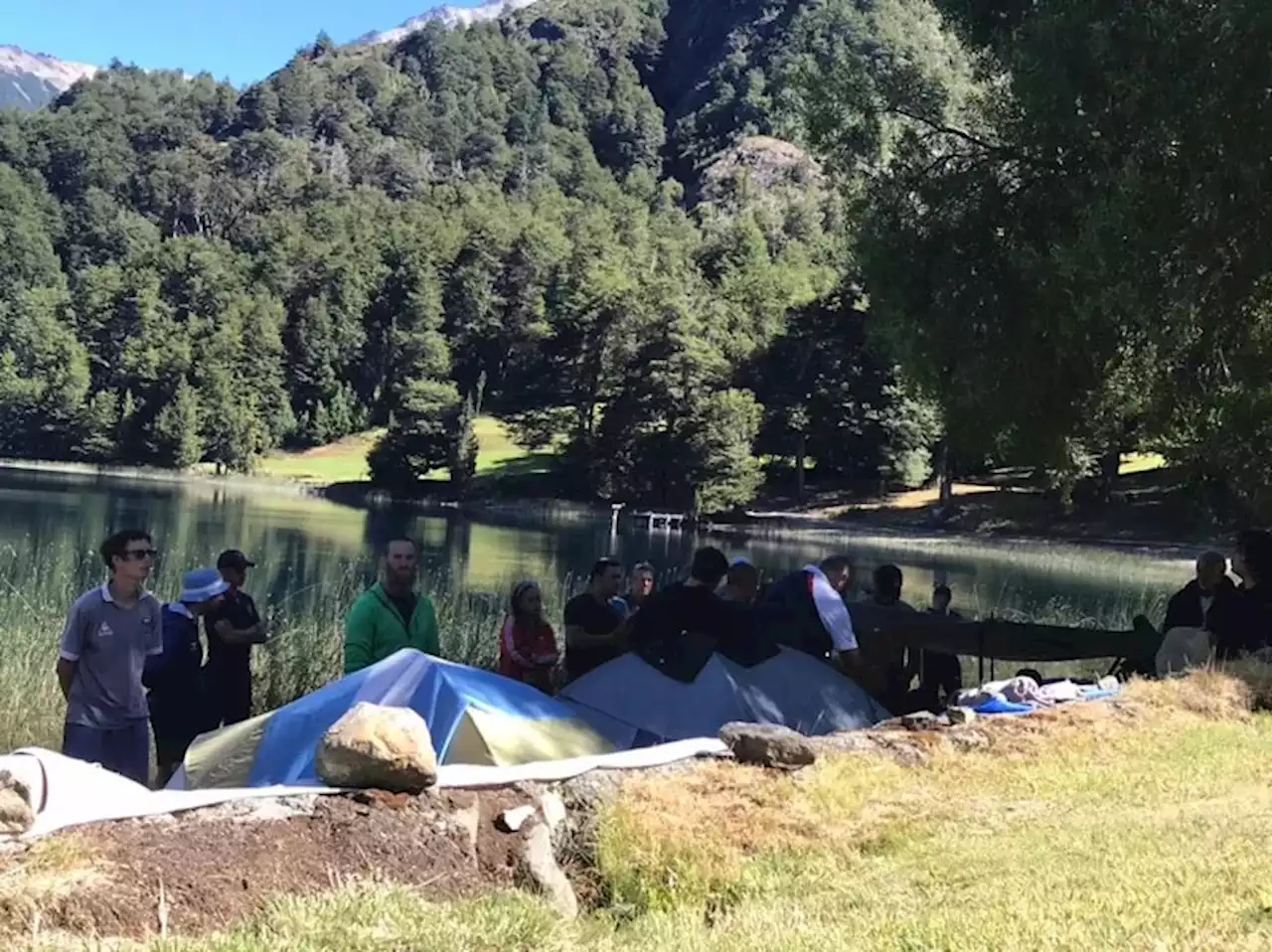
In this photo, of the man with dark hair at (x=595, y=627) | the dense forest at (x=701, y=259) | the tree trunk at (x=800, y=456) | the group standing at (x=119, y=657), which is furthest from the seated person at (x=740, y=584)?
the tree trunk at (x=800, y=456)

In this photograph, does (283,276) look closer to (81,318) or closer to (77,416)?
(81,318)

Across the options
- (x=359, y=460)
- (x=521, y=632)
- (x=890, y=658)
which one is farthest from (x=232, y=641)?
(x=359, y=460)

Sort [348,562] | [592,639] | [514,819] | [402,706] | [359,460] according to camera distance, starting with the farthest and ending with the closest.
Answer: [359,460] < [348,562] < [592,639] < [402,706] < [514,819]

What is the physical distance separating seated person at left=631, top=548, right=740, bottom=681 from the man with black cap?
7.28 ft

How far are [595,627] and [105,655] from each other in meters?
3.33

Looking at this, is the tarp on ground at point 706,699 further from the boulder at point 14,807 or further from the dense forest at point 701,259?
the boulder at point 14,807

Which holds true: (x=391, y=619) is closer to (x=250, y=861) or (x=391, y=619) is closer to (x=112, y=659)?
(x=112, y=659)

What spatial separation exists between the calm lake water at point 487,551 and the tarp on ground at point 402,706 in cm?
941

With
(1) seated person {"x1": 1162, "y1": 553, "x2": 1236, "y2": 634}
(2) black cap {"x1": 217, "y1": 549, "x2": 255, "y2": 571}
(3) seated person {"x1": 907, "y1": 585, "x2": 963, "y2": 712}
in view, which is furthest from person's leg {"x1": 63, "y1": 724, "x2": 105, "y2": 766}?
(1) seated person {"x1": 1162, "y1": 553, "x2": 1236, "y2": 634}

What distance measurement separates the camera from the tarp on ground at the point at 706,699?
312 inches

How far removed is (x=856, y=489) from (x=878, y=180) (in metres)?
49.3

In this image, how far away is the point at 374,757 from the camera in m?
5.03

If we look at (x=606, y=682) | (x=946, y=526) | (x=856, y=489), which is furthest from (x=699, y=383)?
(x=606, y=682)

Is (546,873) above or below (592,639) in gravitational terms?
below
